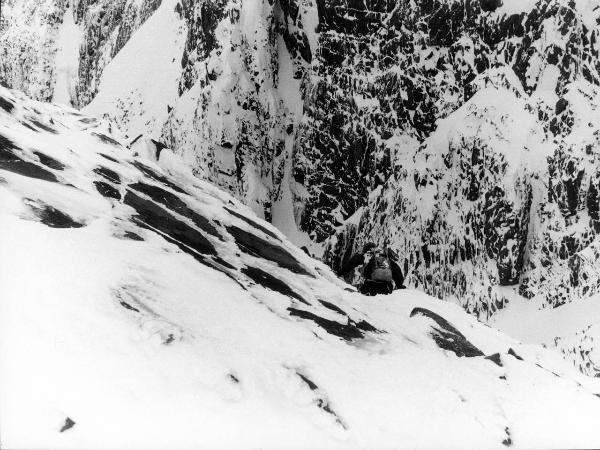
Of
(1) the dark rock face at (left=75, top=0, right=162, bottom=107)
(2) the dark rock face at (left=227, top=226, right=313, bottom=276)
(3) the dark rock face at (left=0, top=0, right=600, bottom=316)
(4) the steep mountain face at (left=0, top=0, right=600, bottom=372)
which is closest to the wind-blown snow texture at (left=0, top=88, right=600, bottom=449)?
(2) the dark rock face at (left=227, top=226, right=313, bottom=276)

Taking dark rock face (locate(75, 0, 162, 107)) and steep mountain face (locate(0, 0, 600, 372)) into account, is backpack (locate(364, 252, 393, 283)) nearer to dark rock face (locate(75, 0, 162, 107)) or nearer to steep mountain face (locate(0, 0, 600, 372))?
steep mountain face (locate(0, 0, 600, 372))

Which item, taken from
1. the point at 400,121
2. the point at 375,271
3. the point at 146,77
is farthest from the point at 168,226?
the point at 146,77

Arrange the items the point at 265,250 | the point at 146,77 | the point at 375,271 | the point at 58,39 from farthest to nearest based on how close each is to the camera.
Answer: the point at 58,39 → the point at 146,77 → the point at 265,250 → the point at 375,271

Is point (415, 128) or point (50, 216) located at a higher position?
point (415, 128)

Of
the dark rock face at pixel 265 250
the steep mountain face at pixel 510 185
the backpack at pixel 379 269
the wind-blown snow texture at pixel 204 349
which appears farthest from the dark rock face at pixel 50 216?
the steep mountain face at pixel 510 185

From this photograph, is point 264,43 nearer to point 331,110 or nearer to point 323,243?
point 331,110

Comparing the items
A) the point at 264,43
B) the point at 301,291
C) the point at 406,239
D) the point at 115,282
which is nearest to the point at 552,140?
the point at 406,239

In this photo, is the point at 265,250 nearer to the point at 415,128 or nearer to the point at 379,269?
the point at 379,269

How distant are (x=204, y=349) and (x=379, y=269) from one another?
8.64m

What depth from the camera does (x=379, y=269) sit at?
676 inches

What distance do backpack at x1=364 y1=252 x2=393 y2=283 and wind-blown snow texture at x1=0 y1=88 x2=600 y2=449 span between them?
3.27 feet

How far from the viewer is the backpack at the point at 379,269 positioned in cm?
1711

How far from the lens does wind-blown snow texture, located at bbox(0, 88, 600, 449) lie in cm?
744

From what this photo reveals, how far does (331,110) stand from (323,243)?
636 inches
